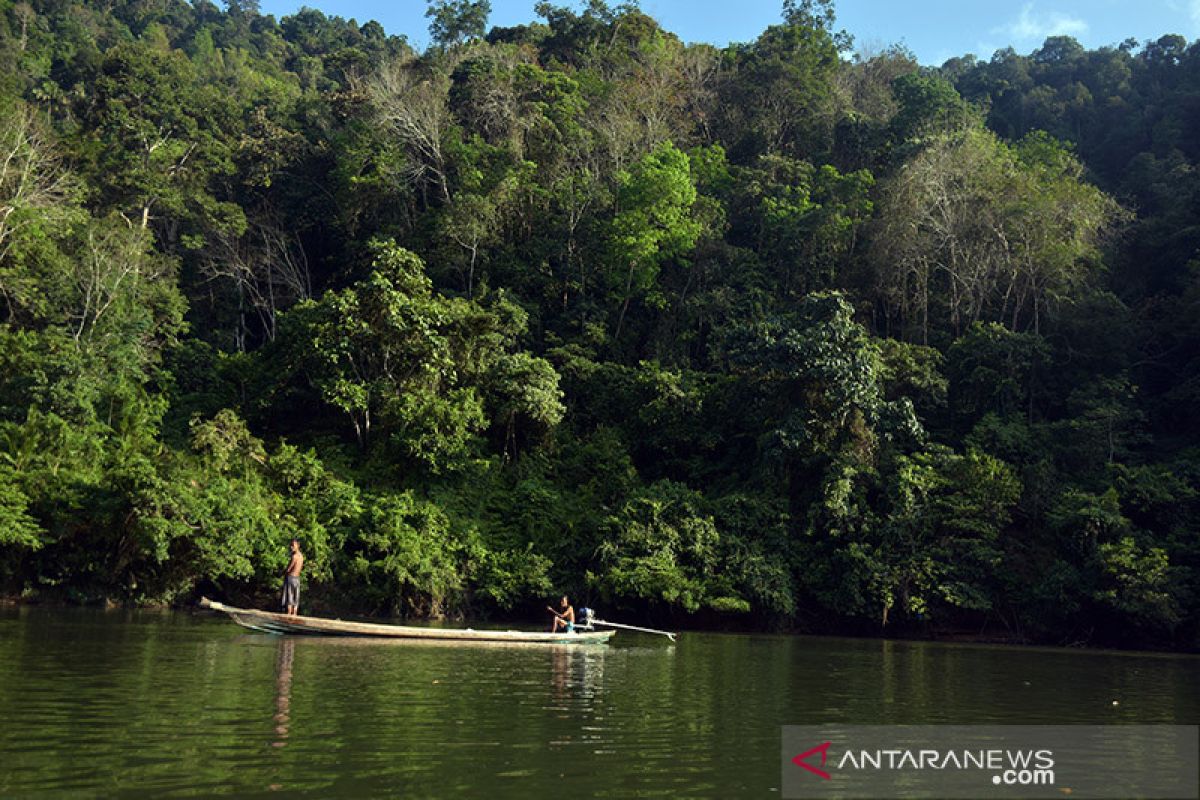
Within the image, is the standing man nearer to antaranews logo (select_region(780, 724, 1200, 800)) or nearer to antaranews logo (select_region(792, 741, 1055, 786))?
antaranews logo (select_region(780, 724, 1200, 800))

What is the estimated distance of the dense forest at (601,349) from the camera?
24312 millimetres

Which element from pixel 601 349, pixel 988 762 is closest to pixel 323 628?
pixel 988 762

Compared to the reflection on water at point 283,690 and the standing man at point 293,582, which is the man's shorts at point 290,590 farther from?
the reflection on water at point 283,690

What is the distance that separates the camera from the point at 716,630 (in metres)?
25.6

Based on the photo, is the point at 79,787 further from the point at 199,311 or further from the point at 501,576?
the point at 199,311

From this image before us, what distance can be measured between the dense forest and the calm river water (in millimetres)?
4980

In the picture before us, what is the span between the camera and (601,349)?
34.5 meters

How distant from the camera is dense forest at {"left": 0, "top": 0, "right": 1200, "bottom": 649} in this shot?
24.3 meters

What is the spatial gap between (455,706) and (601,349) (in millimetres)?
24605

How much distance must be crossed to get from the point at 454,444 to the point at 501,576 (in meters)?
4.31

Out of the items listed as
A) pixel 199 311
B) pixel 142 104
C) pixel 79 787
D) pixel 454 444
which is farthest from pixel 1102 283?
pixel 142 104

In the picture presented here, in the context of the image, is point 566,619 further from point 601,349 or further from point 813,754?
point 601,349

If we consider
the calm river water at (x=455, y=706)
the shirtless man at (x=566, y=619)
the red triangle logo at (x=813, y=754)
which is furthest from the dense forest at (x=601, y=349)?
the red triangle logo at (x=813, y=754)

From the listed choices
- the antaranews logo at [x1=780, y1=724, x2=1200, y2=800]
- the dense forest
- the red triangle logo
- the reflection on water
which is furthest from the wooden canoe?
the red triangle logo
